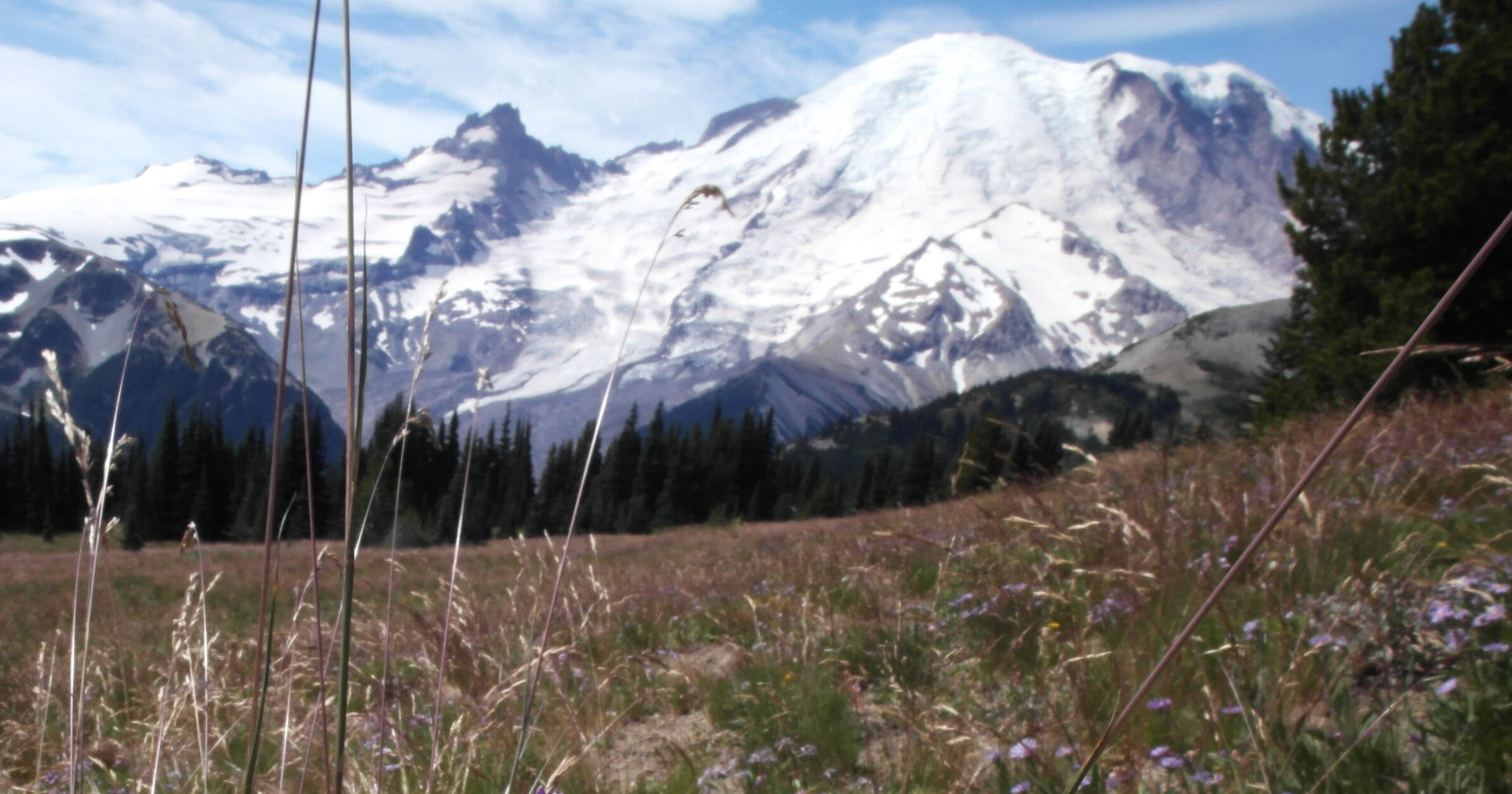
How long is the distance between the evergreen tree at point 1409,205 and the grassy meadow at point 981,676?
12.0 meters

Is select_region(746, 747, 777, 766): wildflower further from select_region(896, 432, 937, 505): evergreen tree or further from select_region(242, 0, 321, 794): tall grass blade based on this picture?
select_region(896, 432, 937, 505): evergreen tree

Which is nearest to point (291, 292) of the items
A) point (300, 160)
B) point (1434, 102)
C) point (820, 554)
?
point (300, 160)

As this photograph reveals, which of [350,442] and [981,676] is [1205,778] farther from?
[350,442]

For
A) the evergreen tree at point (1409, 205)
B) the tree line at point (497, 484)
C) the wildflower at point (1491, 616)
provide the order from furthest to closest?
the tree line at point (497, 484) → the evergreen tree at point (1409, 205) → the wildflower at point (1491, 616)

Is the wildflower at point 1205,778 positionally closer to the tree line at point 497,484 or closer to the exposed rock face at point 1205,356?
the tree line at point 497,484

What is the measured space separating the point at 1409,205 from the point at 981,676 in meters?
17.6

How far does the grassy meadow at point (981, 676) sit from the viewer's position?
6.53ft

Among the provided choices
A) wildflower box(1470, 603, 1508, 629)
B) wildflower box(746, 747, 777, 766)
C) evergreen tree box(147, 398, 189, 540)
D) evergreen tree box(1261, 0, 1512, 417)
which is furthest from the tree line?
wildflower box(1470, 603, 1508, 629)

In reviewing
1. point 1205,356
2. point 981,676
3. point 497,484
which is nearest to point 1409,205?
point 981,676

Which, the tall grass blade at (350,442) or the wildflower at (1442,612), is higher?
the tall grass blade at (350,442)

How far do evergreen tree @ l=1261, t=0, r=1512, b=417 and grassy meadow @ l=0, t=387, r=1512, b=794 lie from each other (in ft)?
39.3

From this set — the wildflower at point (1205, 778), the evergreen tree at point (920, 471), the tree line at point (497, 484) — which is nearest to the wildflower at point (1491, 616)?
the wildflower at point (1205, 778)

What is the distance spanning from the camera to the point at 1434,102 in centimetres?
1620

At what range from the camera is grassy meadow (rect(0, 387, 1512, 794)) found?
199 cm
